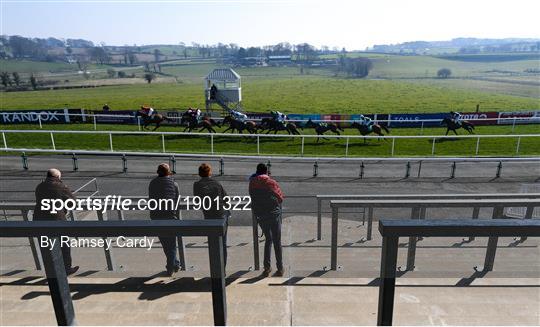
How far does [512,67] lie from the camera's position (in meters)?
125

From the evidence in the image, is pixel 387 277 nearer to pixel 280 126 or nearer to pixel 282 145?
pixel 282 145

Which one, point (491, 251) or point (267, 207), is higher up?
point (267, 207)

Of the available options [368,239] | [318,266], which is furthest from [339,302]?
[368,239]

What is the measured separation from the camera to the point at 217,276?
1787 millimetres

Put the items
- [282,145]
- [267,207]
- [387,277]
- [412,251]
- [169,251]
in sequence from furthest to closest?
[282,145]
[267,207]
[412,251]
[169,251]
[387,277]

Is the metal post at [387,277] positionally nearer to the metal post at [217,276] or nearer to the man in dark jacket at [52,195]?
the metal post at [217,276]

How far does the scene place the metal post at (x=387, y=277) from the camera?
5.54 feet

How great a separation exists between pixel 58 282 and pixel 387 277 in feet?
4.82

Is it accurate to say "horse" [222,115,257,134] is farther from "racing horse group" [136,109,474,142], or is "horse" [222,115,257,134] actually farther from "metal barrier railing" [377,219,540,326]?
"metal barrier railing" [377,219,540,326]

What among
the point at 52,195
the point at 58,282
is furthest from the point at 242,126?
the point at 58,282

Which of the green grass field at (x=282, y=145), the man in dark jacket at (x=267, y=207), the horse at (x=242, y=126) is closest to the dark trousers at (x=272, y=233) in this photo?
the man in dark jacket at (x=267, y=207)

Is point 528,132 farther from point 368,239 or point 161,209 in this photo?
point 161,209

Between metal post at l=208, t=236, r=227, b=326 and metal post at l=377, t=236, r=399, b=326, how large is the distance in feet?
2.32

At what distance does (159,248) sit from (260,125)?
16.0 m
